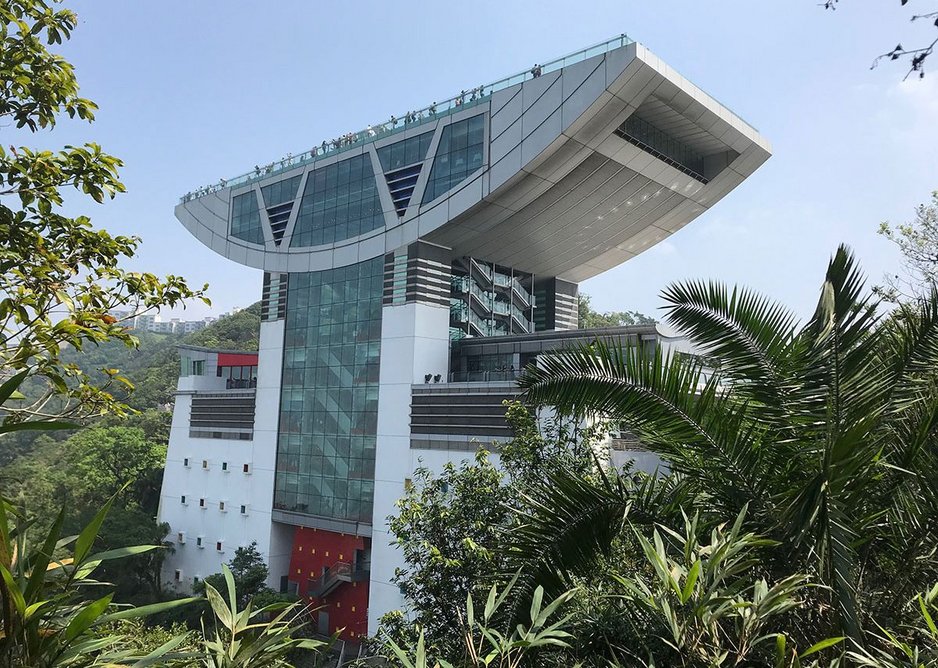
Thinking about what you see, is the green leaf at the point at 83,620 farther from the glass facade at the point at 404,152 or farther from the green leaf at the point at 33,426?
the glass facade at the point at 404,152

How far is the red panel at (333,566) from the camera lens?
23.2 meters

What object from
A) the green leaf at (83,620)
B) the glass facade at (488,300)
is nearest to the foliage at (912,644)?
the green leaf at (83,620)

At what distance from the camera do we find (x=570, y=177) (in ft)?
69.6

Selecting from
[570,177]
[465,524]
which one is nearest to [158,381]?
[570,177]

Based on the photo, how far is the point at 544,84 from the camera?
20.0m

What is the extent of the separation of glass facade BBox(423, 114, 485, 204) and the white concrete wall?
4.11 meters

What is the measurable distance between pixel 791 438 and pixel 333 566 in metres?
22.1

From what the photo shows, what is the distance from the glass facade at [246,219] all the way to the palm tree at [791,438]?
25174 millimetres

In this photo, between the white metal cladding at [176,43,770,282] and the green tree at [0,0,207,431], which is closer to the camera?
the green tree at [0,0,207,431]

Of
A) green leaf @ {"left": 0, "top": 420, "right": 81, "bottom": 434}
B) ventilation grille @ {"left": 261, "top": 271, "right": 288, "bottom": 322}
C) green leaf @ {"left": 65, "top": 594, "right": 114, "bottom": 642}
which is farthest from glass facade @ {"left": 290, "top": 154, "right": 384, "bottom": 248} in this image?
green leaf @ {"left": 65, "top": 594, "right": 114, "bottom": 642}

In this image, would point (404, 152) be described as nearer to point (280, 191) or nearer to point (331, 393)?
point (280, 191)

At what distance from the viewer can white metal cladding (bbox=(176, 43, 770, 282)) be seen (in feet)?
62.8

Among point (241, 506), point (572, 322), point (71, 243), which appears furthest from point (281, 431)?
point (71, 243)

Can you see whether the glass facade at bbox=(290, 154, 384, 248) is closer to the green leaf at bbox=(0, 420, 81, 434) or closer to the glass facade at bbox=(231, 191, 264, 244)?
the glass facade at bbox=(231, 191, 264, 244)
